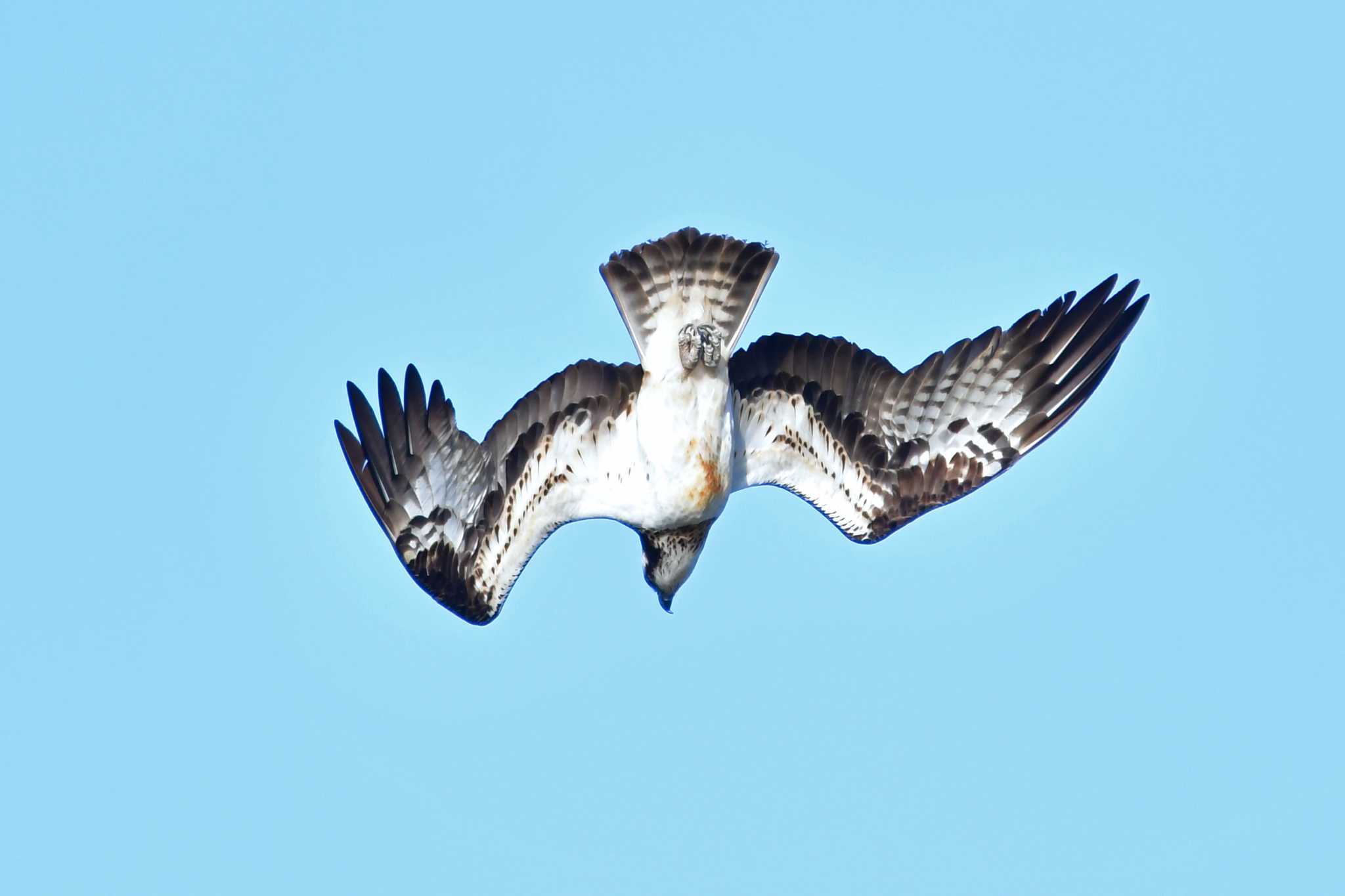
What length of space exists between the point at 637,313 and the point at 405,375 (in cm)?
166

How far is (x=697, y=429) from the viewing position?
11359 millimetres

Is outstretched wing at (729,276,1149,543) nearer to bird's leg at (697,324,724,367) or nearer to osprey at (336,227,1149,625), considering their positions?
osprey at (336,227,1149,625)

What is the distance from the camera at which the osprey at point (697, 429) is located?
11367mm

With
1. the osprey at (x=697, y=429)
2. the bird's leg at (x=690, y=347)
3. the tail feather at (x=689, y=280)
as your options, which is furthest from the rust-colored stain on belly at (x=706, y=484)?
the tail feather at (x=689, y=280)

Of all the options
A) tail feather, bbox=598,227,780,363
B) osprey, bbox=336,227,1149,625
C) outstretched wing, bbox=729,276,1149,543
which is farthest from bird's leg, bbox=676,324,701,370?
outstretched wing, bbox=729,276,1149,543

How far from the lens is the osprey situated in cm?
1137

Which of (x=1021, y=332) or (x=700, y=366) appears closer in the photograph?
(x=700, y=366)

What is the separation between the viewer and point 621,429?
1168 centimetres

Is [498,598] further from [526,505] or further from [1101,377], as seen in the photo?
[1101,377]

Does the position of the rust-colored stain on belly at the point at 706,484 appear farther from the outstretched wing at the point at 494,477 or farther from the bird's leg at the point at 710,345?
the bird's leg at the point at 710,345

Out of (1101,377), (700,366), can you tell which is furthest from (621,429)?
(1101,377)

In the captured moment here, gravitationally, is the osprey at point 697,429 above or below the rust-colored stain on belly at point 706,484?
above

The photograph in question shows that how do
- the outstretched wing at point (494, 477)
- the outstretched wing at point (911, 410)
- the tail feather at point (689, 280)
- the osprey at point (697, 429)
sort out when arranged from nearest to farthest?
the tail feather at point (689, 280)
the osprey at point (697, 429)
the outstretched wing at point (494, 477)
the outstretched wing at point (911, 410)

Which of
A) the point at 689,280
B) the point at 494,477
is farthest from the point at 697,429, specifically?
the point at 494,477
